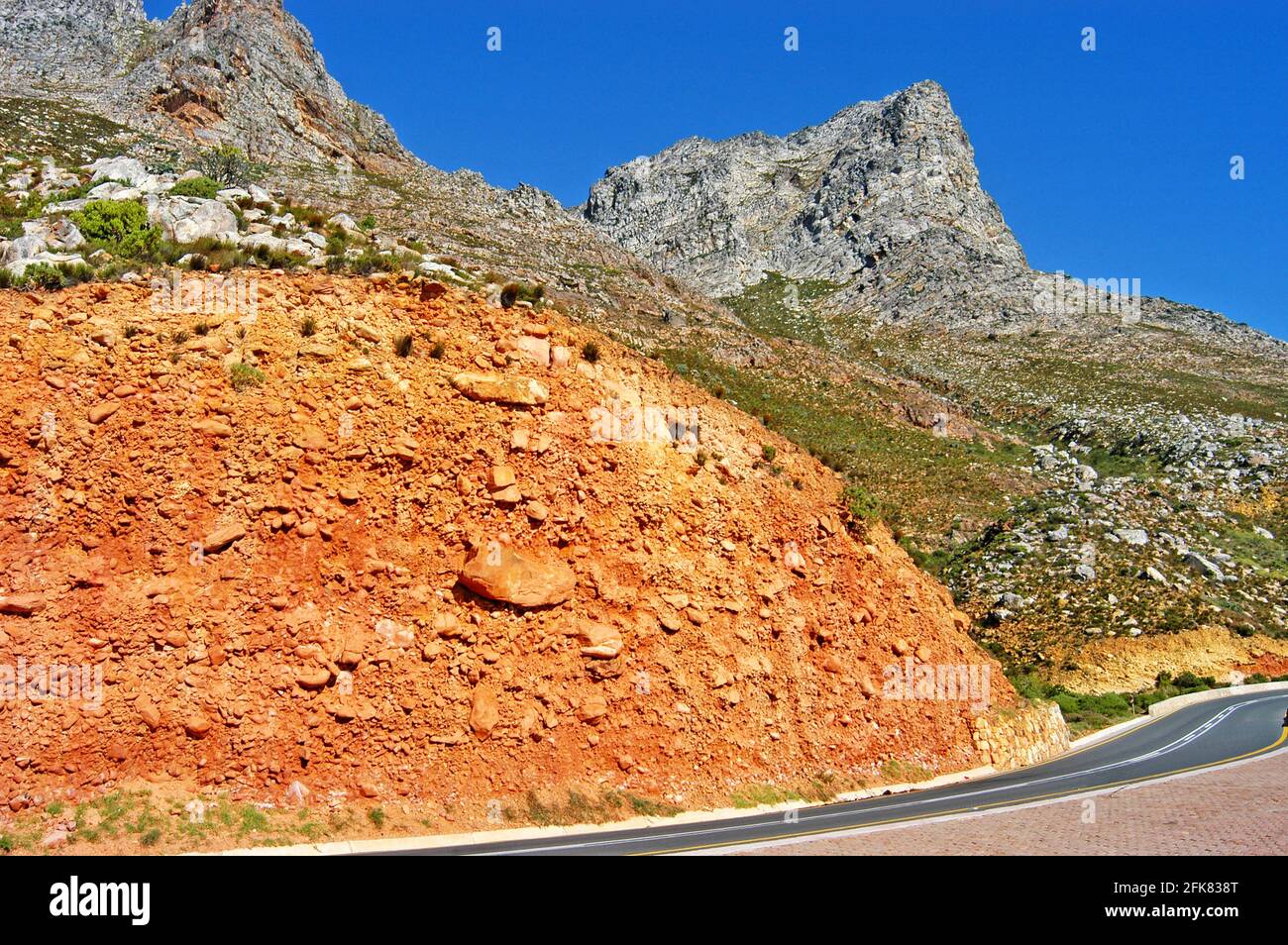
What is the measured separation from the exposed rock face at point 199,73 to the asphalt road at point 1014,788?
52.7 m

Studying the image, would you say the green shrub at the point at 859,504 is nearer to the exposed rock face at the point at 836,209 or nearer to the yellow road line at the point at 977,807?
the yellow road line at the point at 977,807

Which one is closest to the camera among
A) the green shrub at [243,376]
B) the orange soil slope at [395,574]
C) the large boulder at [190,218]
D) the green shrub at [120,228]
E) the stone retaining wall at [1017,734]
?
the orange soil slope at [395,574]

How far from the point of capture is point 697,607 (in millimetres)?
14648

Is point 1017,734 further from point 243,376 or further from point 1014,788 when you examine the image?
point 243,376

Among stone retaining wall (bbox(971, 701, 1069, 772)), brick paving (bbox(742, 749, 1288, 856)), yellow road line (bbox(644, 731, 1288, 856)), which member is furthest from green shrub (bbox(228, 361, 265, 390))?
stone retaining wall (bbox(971, 701, 1069, 772))

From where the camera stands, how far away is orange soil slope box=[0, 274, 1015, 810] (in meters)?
10.5

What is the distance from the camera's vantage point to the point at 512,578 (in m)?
13.1

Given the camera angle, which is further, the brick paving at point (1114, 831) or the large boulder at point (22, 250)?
the large boulder at point (22, 250)

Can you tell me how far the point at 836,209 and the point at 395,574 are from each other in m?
100

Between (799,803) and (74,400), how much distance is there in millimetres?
14022

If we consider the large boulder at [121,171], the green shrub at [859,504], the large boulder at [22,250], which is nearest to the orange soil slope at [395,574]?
the green shrub at [859,504]

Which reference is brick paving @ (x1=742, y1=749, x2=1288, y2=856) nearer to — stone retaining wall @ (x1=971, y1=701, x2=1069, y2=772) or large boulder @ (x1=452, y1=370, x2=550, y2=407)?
stone retaining wall @ (x1=971, y1=701, x2=1069, y2=772)

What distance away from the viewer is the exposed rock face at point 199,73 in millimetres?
51000
